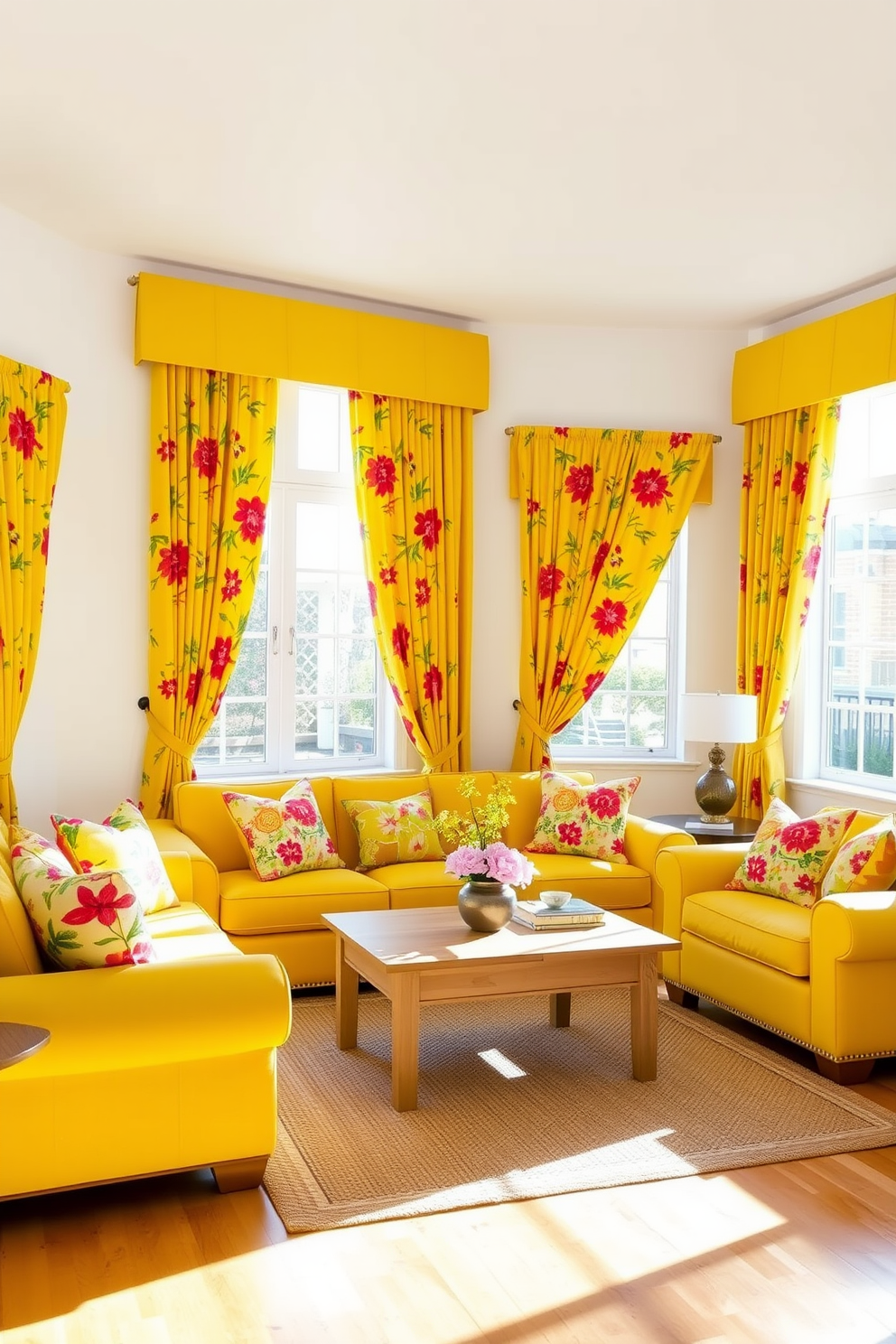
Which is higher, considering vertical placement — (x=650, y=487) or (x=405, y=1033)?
(x=650, y=487)

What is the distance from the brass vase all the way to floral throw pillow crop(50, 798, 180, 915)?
1130 millimetres

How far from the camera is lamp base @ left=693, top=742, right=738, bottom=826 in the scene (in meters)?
5.60

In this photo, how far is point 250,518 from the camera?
17.9 feet

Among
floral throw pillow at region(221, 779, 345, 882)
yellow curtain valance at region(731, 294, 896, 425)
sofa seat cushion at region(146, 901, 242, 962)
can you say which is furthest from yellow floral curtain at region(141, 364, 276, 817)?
yellow curtain valance at region(731, 294, 896, 425)

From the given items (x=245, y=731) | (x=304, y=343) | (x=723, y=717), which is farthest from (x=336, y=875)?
(x=304, y=343)

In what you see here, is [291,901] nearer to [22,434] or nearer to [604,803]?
[604,803]

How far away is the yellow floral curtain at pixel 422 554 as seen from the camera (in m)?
5.79

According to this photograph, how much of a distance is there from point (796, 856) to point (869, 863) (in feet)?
1.39

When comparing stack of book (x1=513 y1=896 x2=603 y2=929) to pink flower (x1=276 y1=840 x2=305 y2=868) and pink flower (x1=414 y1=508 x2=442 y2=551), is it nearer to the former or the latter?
pink flower (x1=276 y1=840 x2=305 y2=868)

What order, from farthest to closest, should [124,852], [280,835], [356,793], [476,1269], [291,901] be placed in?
[356,793] < [280,835] < [291,901] < [124,852] < [476,1269]

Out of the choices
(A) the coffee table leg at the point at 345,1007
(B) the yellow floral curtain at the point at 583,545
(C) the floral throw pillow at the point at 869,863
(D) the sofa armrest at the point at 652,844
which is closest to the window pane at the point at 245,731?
(B) the yellow floral curtain at the point at 583,545

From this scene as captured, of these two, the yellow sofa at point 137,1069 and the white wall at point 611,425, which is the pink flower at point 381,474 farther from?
the yellow sofa at point 137,1069

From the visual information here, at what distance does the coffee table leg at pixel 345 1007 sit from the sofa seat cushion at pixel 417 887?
0.66 m

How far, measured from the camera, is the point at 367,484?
578cm
